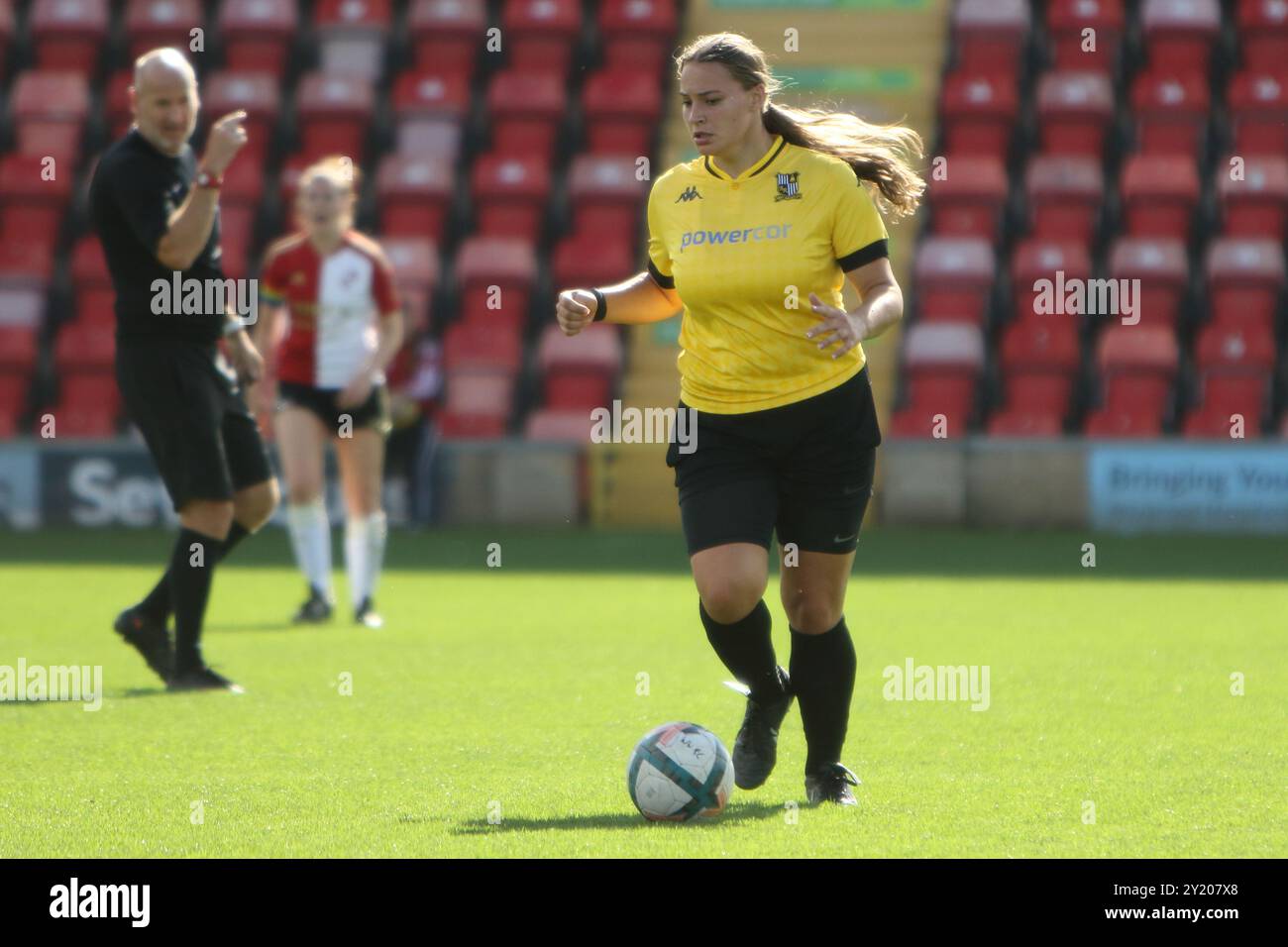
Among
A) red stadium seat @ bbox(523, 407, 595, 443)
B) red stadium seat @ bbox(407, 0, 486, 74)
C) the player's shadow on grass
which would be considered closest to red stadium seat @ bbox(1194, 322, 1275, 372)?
red stadium seat @ bbox(523, 407, 595, 443)

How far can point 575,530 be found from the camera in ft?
51.3

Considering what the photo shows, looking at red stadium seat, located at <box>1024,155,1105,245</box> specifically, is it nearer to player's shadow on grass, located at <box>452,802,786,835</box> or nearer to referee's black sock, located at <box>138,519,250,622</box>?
referee's black sock, located at <box>138,519,250,622</box>

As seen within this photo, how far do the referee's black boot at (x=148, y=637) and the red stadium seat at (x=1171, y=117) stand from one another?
40.8ft

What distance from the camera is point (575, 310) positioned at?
17.7 feet

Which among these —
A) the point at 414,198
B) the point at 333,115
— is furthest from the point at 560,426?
the point at 333,115

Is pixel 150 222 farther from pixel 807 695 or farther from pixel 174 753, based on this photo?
pixel 807 695

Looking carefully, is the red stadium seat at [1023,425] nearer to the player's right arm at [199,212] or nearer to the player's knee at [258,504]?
the player's knee at [258,504]

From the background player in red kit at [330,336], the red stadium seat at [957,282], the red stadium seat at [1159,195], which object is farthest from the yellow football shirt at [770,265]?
the red stadium seat at [1159,195]

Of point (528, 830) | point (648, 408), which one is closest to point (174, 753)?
point (528, 830)

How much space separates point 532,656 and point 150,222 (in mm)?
2580

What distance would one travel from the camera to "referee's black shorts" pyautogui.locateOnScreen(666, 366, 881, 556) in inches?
210

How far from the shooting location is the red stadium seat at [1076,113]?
58.8ft

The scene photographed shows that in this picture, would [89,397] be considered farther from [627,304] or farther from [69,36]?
[627,304]

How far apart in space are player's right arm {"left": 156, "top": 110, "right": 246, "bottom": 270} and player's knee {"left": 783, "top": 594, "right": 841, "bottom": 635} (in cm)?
266
